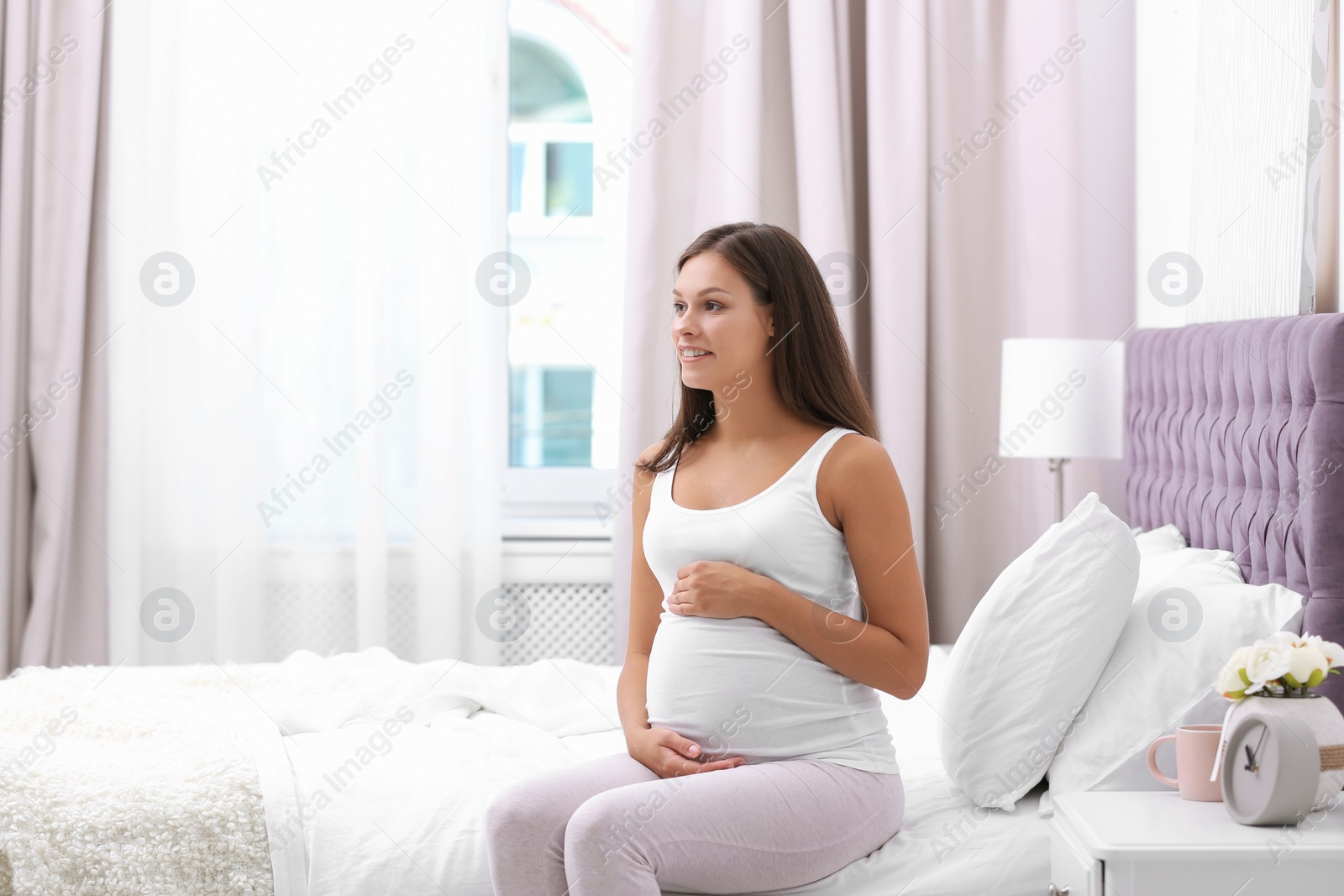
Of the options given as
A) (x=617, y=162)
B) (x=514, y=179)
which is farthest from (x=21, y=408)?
(x=617, y=162)

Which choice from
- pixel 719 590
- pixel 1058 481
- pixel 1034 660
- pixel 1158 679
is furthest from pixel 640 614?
pixel 1058 481

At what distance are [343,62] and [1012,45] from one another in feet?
5.86

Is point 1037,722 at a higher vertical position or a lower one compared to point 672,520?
lower

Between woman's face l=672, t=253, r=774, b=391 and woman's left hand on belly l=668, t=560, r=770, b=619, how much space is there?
0.83ft

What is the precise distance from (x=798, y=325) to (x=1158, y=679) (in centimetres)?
65

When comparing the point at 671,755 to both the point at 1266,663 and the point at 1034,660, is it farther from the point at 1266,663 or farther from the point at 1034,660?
the point at 1266,663

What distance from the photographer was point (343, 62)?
3.13 metres

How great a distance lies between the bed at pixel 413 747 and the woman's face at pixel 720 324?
61 cm

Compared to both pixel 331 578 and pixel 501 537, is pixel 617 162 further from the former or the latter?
pixel 331 578

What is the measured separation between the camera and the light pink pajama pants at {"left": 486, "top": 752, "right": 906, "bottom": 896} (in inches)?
47.7

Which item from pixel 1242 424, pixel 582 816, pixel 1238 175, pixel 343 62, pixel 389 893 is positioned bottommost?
pixel 389 893

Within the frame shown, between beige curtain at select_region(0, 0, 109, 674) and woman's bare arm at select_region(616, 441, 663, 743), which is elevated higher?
beige curtain at select_region(0, 0, 109, 674)

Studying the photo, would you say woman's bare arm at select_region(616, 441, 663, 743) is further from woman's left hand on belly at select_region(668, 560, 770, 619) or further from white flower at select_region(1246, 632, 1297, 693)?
white flower at select_region(1246, 632, 1297, 693)

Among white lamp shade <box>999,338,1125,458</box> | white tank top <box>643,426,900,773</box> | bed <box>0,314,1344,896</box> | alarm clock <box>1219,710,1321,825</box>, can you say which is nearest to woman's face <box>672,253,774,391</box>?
white tank top <box>643,426,900,773</box>
